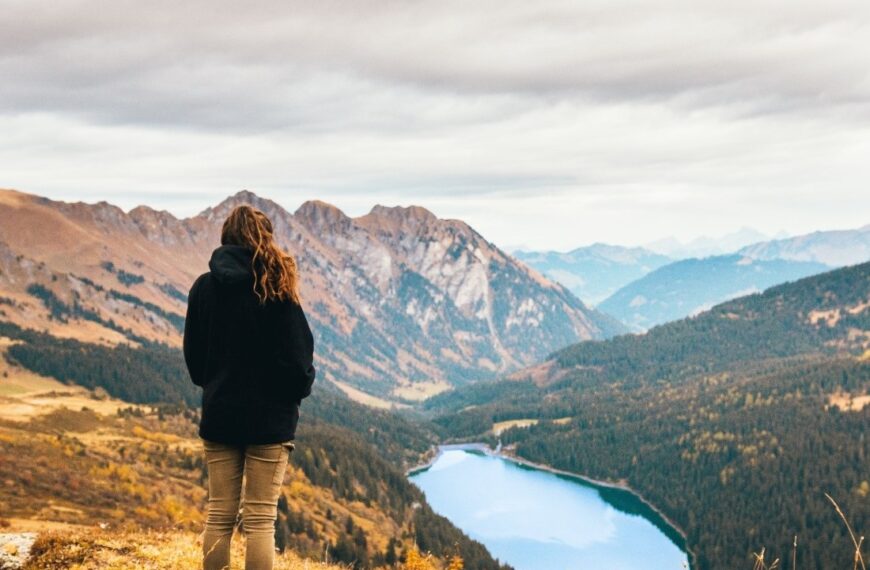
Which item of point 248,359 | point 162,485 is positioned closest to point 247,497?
point 248,359

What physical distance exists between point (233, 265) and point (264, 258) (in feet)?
1.69

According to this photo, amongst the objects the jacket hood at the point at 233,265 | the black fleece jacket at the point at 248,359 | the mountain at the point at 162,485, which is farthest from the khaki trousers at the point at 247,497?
the mountain at the point at 162,485

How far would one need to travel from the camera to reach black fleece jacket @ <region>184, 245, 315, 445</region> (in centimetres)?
1130

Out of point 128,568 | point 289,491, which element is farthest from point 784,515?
point 128,568

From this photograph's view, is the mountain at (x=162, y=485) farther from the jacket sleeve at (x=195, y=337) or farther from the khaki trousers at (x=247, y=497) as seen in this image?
the jacket sleeve at (x=195, y=337)

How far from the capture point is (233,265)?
451 inches

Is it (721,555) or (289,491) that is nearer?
(289,491)

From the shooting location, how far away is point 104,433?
5394 inches

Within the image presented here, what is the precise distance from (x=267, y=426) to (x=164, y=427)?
525 feet

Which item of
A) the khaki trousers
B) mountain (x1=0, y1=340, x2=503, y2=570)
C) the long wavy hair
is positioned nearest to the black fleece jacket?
the long wavy hair

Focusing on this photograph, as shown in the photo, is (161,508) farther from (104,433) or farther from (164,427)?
(164,427)

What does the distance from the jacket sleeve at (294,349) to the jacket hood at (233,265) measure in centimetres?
79

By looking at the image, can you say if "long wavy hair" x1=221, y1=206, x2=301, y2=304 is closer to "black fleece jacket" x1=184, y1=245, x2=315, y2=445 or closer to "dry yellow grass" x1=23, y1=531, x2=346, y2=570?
"black fleece jacket" x1=184, y1=245, x2=315, y2=445

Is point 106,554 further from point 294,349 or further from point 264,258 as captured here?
point 264,258
